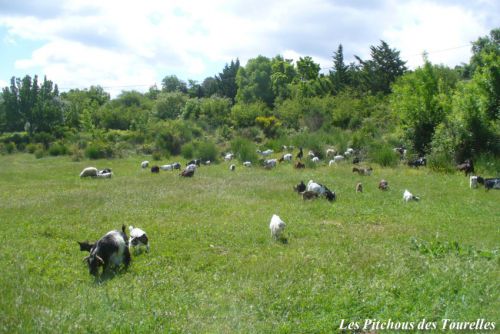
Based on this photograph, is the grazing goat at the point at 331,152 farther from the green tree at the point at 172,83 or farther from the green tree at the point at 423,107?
the green tree at the point at 172,83

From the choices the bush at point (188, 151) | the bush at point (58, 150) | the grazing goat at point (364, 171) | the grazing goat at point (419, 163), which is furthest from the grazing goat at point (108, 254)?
the bush at point (58, 150)

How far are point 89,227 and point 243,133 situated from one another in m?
34.7

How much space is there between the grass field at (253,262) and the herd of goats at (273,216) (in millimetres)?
330

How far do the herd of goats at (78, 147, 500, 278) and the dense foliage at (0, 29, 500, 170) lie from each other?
2111 millimetres

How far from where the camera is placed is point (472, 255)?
29.0 feet

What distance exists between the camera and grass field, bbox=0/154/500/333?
6.37 m

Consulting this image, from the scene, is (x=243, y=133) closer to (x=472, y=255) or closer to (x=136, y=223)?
(x=136, y=223)

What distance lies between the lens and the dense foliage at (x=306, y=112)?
23.9m

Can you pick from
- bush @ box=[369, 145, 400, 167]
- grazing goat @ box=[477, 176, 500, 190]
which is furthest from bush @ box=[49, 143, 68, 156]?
grazing goat @ box=[477, 176, 500, 190]

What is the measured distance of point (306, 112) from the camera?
46.8 metres

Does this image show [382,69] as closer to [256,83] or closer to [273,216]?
[256,83]

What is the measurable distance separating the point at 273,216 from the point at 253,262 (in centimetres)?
281

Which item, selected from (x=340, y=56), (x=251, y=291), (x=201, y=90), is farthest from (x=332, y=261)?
(x=201, y=90)

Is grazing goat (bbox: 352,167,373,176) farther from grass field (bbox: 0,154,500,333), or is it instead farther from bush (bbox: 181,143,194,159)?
bush (bbox: 181,143,194,159)
